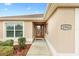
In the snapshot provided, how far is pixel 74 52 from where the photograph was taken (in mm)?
3520

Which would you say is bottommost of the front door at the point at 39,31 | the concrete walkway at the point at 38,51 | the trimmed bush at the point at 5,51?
the concrete walkway at the point at 38,51

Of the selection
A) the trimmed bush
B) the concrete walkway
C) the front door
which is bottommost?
the concrete walkway

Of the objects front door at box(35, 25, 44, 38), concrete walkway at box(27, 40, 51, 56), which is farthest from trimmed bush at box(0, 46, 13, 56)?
front door at box(35, 25, 44, 38)

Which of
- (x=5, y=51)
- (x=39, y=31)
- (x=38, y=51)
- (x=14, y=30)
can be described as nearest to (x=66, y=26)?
(x=5, y=51)

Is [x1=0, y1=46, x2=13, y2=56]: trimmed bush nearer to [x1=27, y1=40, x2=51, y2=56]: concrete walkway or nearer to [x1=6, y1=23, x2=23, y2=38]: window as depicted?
[x1=27, y1=40, x2=51, y2=56]: concrete walkway

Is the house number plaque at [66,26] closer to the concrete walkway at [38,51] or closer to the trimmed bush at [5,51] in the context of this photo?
the trimmed bush at [5,51]

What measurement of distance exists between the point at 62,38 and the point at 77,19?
2.01 feet

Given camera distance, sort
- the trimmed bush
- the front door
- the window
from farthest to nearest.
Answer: the front door
the window
the trimmed bush

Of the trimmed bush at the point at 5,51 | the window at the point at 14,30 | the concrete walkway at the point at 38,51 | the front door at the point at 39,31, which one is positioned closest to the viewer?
the trimmed bush at the point at 5,51

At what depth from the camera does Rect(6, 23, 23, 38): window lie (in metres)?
7.58

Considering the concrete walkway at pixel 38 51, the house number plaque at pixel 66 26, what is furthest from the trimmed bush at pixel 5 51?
the house number plaque at pixel 66 26

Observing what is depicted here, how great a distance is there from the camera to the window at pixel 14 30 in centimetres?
758

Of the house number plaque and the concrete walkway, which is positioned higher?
the house number plaque

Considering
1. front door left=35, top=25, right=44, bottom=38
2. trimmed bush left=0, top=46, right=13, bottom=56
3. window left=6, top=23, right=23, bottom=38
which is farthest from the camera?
front door left=35, top=25, right=44, bottom=38
